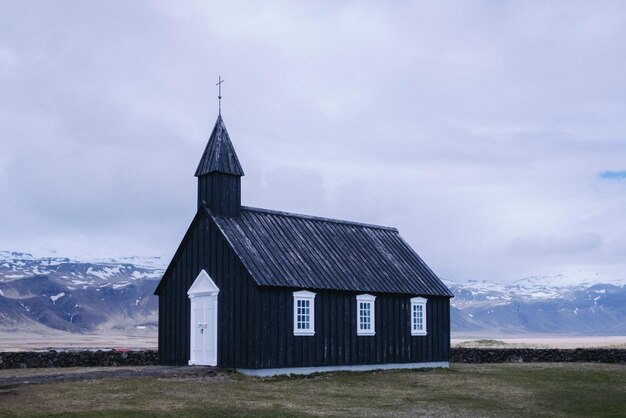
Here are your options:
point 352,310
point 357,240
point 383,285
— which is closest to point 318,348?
point 352,310

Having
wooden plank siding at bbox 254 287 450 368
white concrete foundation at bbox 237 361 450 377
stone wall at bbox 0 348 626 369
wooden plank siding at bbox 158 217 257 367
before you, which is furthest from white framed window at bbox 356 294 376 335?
stone wall at bbox 0 348 626 369

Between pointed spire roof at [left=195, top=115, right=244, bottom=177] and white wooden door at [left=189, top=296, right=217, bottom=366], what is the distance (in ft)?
17.8

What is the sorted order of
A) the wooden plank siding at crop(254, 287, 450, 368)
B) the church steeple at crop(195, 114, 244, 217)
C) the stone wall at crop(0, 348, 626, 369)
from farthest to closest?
the stone wall at crop(0, 348, 626, 369) < the church steeple at crop(195, 114, 244, 217) < the wooden plank siding at crop(254, 287, 450, 368)

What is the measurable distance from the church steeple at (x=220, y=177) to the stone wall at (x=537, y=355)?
19.1 metres

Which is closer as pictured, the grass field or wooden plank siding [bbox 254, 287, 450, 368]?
the grass field

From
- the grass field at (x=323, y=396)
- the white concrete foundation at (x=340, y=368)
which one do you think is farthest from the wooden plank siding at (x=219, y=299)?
the grass field at (x=323, y=396)

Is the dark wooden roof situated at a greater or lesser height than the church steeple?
lesser

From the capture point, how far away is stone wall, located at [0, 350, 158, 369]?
115 ft

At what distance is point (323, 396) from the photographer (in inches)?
1014

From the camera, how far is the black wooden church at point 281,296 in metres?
31.9

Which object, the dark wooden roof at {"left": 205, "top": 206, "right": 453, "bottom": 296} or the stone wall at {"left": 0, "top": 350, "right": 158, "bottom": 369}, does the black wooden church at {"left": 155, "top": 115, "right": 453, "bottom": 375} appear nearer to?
the dark wooden roof at {"left": 205, "top": 206, "right": 453, "bottom": 296}

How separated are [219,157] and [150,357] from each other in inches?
406

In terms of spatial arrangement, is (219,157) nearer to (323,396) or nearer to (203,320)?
(203,320)

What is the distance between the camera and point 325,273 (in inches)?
1364
